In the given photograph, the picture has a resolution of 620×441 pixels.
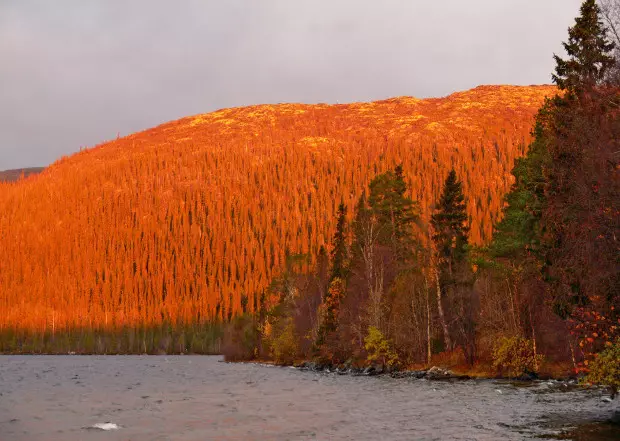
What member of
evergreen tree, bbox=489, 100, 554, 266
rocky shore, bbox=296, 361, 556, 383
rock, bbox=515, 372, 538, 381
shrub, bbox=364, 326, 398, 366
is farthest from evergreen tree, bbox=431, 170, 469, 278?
rock, bbox=515, 372, 538, 381

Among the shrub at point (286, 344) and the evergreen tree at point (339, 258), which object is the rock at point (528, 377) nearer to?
the evergreen tree at point (339, 258)

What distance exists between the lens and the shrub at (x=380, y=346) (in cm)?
6612

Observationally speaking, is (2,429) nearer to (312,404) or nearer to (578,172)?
(312,404)

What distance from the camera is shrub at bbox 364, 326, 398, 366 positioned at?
217 ft

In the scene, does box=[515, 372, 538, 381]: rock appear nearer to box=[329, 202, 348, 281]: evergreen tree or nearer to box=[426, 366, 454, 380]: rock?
box=[426, 366, 454, 380]: rock

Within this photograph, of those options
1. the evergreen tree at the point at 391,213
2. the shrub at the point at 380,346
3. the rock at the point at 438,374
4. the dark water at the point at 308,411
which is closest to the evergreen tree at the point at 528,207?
the dark water at the point at 308,411

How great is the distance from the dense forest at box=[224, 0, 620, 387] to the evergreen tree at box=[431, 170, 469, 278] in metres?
0.14

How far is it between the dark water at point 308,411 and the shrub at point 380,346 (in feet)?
35.1

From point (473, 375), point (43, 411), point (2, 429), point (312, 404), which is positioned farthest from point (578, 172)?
point (473, 375)

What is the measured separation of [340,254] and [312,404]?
4235cm

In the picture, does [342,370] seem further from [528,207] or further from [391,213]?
[528,207]

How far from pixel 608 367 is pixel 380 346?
41.8 meters

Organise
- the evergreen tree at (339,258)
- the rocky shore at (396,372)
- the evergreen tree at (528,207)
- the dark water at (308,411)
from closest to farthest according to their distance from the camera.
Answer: the dark water at (308,411), the evergreen tree at (528,207), the rocky shore at (396,372), the evergreen tree at (339,258)

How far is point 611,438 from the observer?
78.1ft
